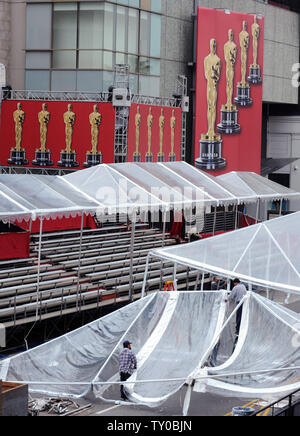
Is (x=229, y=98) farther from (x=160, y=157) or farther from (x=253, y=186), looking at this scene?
(x=253, y=186)

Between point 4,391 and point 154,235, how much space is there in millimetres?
23138

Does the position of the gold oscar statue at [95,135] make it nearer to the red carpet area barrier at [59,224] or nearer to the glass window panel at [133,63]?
the red carpet area barrier at [59,224]

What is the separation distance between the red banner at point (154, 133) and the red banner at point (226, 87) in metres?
4.65

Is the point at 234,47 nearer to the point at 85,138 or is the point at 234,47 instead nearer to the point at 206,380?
the point at 85,138

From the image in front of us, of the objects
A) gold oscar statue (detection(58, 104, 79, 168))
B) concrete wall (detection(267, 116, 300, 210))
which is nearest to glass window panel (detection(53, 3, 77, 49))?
gold oscar statue (detection(58, 104, 79, 168))

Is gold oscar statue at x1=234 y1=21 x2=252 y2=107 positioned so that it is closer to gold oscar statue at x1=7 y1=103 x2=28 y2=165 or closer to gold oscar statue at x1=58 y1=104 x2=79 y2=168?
gold oscar statue at x1=58 y1=104 x2=79 y2=168

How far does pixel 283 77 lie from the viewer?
55.0 meters

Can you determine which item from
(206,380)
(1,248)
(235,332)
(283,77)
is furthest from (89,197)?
(283,77)

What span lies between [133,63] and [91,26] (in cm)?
292

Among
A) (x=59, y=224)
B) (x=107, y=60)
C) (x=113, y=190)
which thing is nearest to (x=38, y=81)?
(x=107, y=60)

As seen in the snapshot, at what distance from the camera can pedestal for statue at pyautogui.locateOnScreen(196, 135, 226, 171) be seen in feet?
152

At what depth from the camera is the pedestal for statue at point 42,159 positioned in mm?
38094

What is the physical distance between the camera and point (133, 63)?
1640 inches

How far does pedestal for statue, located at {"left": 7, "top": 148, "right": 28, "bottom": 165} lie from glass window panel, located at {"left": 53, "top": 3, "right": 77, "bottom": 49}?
17.7 ft
